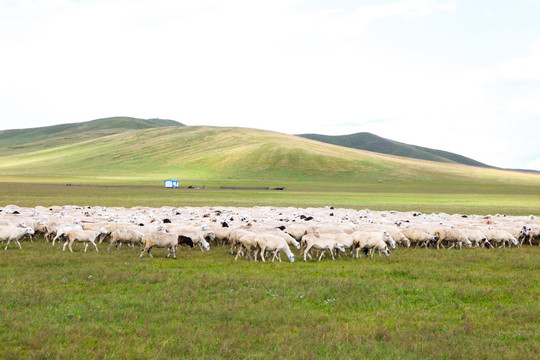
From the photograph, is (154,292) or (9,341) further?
(154,292)

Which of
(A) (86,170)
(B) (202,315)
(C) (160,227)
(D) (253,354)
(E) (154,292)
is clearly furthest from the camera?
(A) (86,170)

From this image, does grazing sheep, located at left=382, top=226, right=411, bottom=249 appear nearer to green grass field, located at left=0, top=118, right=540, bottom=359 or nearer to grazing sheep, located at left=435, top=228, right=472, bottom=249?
green grass field, located at left=0, top=118, right=540, bottom=359

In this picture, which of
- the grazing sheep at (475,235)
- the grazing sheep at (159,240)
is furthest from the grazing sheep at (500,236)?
the grazing sheep at (159,240)

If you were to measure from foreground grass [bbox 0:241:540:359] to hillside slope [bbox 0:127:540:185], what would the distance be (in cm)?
12225

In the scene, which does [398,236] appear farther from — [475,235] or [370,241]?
[370,241]

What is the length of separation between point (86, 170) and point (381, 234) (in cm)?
16379

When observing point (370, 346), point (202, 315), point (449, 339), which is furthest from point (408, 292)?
point (202, 315)

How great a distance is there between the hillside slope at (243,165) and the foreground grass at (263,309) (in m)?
122

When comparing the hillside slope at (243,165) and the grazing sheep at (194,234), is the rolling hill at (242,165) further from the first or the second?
the grazing sheep at (194,234)

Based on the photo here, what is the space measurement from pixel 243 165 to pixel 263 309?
143 meters

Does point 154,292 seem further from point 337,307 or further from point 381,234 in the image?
point 381,234

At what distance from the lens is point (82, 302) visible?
416 inches

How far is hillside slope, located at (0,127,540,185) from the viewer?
14475 centimetres

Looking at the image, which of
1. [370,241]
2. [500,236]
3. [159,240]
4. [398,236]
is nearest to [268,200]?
[398,236]
